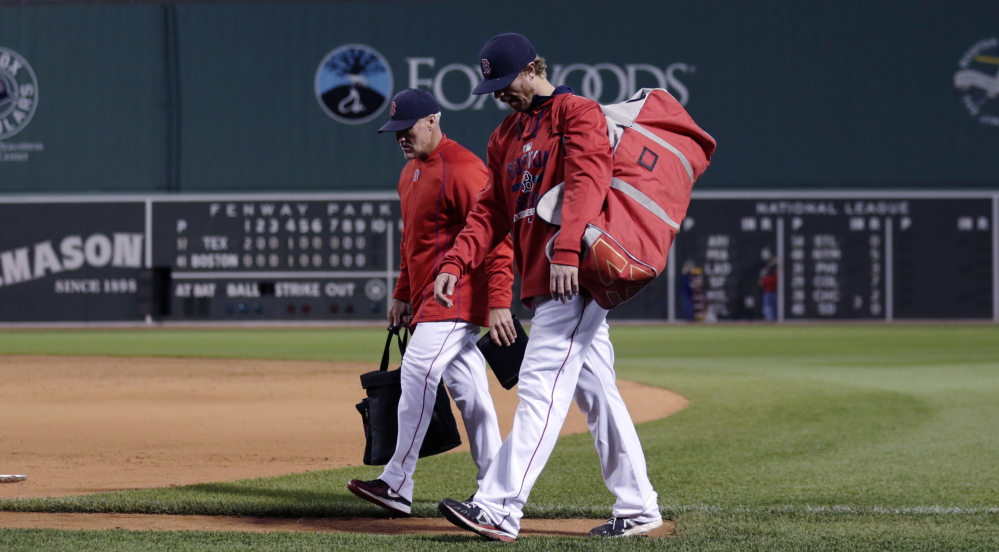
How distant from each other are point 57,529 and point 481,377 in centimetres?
159

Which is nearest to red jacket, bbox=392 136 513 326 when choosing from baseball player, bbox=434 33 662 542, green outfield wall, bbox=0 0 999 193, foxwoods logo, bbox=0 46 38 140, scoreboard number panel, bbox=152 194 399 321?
baseball player, bbox=434 33 662 542

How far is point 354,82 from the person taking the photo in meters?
21.8

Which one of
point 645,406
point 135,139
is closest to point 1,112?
point 135,139

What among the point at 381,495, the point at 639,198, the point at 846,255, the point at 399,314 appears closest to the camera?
the point at 639,198

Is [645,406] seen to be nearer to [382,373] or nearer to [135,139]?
[382,373]

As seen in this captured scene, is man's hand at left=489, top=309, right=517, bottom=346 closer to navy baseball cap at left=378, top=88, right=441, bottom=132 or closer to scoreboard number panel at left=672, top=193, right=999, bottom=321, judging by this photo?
navy baseball cap at left=378, top=88, right=441, bottom=132

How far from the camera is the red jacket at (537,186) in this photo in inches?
129

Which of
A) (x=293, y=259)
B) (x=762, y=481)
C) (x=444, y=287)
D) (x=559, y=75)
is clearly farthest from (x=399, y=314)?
(x=559, y=75)

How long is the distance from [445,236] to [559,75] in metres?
18.2

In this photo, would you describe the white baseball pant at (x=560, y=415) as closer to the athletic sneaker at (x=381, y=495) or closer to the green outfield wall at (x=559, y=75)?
the athletic sneaker at (x=381, y=495)

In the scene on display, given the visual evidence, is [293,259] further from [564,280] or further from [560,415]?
[564,280]

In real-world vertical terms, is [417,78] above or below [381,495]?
→ above

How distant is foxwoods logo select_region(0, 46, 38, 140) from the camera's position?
881 inches

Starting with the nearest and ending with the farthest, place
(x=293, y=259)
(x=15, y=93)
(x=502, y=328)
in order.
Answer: (x=502, y=328) < (x=293, y=259) < (x=15, y=93)
